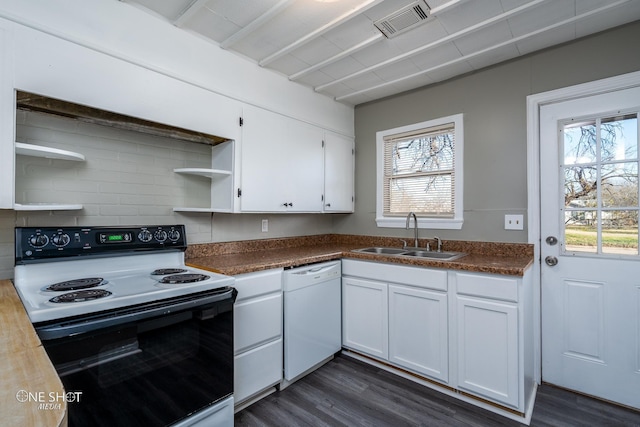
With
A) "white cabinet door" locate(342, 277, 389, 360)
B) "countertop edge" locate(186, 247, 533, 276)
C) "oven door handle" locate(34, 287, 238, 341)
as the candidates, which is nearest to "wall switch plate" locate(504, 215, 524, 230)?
"countertop edge" locate(186, 247, 533, 276)

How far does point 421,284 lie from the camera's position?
6.97ft

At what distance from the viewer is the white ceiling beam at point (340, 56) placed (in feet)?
6.61

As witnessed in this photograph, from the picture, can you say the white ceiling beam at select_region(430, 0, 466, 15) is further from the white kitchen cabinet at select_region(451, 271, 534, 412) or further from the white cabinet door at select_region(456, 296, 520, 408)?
the white cabinet door at select_region(456, 296, 520, 408)

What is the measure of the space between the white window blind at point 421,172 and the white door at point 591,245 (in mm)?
677

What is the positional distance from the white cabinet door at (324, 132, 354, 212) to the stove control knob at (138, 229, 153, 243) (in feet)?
5.12

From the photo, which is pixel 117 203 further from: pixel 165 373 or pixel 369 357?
pixel 369 357

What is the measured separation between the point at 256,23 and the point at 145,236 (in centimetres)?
145

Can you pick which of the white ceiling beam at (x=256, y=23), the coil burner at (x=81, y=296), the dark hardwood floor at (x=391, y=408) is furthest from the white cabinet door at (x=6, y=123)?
the dark hardwood floor at (x=391, y=408)

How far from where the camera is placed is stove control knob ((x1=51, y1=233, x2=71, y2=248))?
1.51m

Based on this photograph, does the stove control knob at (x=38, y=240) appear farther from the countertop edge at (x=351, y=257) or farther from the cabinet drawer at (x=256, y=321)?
the cabinet drawer at (x=256, y=321)

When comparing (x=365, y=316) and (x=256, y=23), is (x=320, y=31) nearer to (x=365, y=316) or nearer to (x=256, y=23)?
(x=256, y=23)

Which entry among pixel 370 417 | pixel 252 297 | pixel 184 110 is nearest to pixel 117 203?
pixel 184 110

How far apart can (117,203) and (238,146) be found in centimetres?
85

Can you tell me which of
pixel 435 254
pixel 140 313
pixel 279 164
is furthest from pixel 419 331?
pixel 140 313
